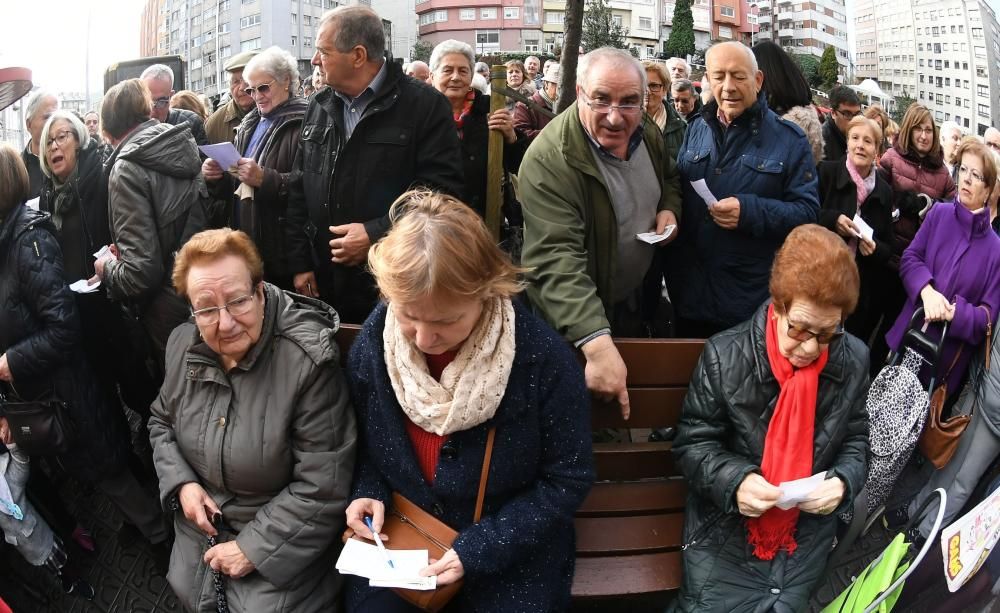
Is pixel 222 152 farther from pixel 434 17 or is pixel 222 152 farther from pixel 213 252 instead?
pixel 434 17

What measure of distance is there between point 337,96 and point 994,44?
2.93 metres

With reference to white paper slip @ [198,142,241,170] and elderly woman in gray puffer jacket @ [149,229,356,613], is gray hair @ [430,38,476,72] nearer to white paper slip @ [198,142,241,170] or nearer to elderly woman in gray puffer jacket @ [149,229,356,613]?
white paper slip @ [198,142,241,170]

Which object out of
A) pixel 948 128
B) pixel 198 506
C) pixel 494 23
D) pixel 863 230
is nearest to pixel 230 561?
pixel 198 506

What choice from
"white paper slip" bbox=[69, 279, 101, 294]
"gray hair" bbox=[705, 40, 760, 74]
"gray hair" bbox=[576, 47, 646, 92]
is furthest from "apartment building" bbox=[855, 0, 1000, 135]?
"white paper slip" bbox=[69, 279, 101, 294]

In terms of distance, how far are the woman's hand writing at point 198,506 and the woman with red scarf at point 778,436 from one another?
5.36 ft

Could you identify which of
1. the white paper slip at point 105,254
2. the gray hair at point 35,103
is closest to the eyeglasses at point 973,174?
the white paper slip at point 105,254

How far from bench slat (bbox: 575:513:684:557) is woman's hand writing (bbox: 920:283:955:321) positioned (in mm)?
1707

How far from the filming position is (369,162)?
3377 millimetres

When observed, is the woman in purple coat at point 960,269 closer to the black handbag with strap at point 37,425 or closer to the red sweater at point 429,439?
the red sweater at point 429,439

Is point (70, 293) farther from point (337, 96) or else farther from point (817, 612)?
point (817, 612)

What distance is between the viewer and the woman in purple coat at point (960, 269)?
355 centimetres

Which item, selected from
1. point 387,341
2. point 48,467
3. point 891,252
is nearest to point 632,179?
point 387,341

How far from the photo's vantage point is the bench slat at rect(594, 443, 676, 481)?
292 centimetres

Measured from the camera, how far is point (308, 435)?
8.00ft
